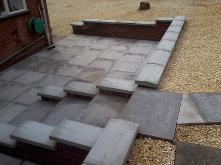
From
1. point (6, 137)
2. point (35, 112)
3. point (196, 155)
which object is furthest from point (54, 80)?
point (196, 155)

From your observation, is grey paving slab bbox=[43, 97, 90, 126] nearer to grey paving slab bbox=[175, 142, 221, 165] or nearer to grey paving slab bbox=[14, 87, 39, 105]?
grey paving slab bbox=[14, 87, 39, 105]

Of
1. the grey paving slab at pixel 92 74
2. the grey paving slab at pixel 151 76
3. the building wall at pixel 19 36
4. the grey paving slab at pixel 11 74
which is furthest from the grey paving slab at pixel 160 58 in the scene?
the building wall at pixel 19 36

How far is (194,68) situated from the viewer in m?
5.38

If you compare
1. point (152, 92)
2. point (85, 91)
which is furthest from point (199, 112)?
point (85, 91)

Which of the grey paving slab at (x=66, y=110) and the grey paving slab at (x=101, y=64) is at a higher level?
the grey paving slab at (x=66, y=110)

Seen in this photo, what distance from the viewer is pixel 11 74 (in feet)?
25.1

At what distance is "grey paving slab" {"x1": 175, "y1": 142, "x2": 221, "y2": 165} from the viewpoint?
9.86 ft

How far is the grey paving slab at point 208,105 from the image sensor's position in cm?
372

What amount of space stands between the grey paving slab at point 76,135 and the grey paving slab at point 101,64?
13.6 ft

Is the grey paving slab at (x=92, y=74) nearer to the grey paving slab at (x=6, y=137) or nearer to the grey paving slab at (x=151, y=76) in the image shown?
the grey paving slab at (x=151, y=76)

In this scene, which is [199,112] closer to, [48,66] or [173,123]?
[173,123]

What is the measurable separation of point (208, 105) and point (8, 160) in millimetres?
3391

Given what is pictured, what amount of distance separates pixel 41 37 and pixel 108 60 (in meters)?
2.66

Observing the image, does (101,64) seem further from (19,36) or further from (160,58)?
(160,58)
